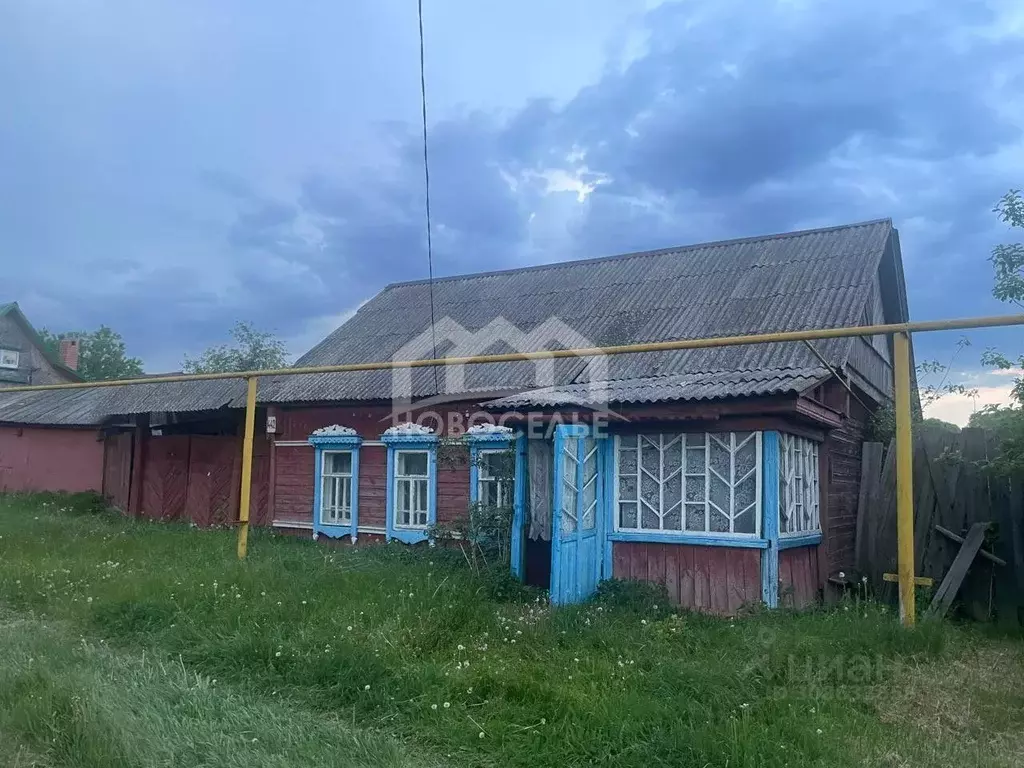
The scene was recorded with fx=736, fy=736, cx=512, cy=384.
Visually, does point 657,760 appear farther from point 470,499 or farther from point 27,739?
point 470,499

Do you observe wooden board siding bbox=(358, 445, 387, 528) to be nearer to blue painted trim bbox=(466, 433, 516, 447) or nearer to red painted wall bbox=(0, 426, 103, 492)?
blue painted trim bbox=(466, 433, 516, 447)

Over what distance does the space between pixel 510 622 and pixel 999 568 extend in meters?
4.84

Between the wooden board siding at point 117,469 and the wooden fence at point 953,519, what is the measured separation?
13789 mm

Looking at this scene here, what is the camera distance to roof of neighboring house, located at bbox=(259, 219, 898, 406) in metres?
9.80

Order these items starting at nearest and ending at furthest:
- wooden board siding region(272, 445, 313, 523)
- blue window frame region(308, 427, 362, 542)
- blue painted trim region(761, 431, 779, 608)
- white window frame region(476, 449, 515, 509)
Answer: blue painted trim region(761, 431, 779, 608)
white window frame region(476, 449, 515, 509)
blue window frame region(308, 427, 362, 542)
wooden board siding region(272, 445, 313, 523)

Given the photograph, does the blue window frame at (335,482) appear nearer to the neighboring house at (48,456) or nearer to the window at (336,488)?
the window at (336,488)

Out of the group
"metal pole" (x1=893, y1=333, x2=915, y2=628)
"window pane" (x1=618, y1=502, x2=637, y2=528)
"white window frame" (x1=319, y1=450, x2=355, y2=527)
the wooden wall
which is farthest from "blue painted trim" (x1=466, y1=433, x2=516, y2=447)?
"metal pole" (x1=893, y1=333, x2=915, y2=628)

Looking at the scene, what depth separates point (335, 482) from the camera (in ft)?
39.7

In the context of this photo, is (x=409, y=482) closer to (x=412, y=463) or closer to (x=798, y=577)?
(x=412, y=463)

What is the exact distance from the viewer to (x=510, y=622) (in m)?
6.01

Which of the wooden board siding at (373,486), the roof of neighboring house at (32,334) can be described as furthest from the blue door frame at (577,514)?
the roof of neighboring house at (32,334)

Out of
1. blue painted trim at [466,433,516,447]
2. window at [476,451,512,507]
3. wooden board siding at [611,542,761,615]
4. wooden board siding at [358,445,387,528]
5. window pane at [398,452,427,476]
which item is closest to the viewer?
wooden board siding at [611,542,761,615]

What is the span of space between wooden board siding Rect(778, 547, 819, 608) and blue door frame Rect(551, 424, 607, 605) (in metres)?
1.70

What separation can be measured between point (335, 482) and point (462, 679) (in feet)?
25.8
